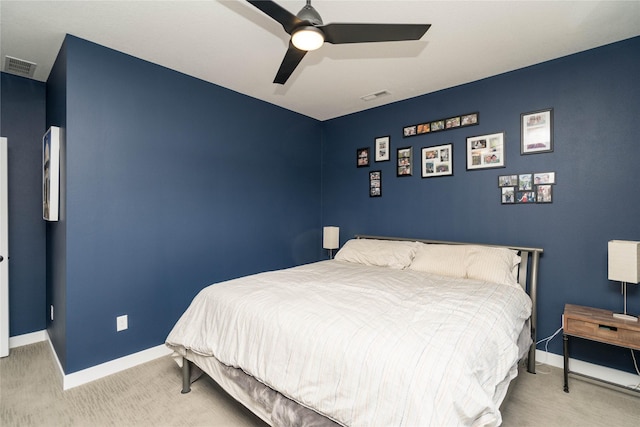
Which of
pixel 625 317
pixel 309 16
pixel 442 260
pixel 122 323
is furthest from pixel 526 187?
pixel 122 323

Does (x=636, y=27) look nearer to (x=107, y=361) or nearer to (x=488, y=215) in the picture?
(x=488, y=215)

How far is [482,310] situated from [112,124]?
3222mm

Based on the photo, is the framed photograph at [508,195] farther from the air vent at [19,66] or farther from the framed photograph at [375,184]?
the air vent at [19,66]

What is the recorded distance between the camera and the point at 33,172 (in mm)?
3098

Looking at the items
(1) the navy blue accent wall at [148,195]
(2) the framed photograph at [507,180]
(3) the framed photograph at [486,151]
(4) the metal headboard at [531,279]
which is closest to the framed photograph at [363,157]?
(1) the navy blue accent wall at [148,195]

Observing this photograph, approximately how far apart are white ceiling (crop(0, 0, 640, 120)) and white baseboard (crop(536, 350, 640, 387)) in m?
2.74

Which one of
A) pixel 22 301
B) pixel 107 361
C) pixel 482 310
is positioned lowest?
pixel 107 361

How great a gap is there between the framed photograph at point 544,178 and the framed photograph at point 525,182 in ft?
0.13

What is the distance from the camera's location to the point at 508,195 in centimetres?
299

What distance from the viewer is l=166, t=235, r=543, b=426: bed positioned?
1.21 metres

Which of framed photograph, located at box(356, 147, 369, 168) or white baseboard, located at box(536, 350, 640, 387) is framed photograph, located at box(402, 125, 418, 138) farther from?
white baseboard, located at box(536, 350, 640, 387)

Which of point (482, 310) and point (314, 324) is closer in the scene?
point (314, 324)

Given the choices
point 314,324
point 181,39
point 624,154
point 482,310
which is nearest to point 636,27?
point 624,154

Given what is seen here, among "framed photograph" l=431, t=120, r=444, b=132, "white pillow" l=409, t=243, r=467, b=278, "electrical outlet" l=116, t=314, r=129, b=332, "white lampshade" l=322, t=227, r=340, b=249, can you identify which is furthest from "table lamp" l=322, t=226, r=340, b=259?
"electrical outlet" l=116, t=314, r=129, b=332
